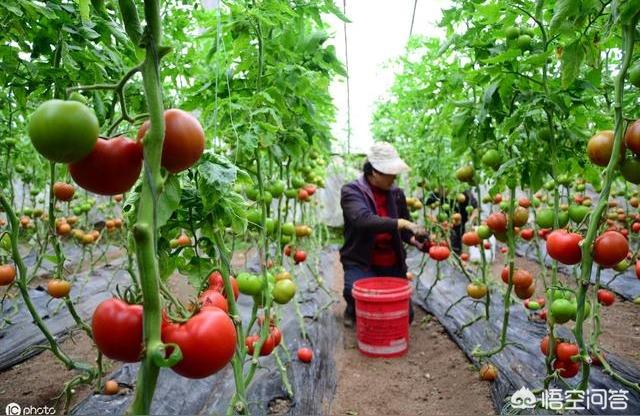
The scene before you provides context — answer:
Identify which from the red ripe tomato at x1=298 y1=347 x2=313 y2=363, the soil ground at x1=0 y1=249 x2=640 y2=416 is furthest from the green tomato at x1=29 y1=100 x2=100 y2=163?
the red ripe tomato at x1=298 y1=347 x2=313 y2=363

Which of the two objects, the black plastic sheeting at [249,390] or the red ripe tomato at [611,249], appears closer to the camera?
the red ripe tomato at [611,249]

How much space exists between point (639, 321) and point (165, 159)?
14.0ft

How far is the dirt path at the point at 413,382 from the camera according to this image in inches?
102

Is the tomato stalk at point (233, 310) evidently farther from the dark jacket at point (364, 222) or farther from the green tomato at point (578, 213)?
the dark jacket at point (364, 222)

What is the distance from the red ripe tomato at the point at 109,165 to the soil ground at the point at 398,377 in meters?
2.28

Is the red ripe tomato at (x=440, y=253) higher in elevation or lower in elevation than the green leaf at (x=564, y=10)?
lower

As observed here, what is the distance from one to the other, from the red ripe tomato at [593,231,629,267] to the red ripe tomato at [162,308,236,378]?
101 centimetres

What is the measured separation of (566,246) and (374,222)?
7.33ft

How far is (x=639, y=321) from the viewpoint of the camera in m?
3.65

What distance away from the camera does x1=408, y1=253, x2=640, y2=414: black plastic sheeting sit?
238 cm

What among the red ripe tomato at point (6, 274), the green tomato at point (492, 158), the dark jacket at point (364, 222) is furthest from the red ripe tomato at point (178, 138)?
the dark jacket at point (364, 222)

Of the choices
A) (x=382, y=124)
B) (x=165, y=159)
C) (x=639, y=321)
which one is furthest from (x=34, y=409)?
(x=382, y=124)

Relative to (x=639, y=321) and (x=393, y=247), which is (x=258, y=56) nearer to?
(x=393, y=247)

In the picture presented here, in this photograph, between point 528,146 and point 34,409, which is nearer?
point 528,146
